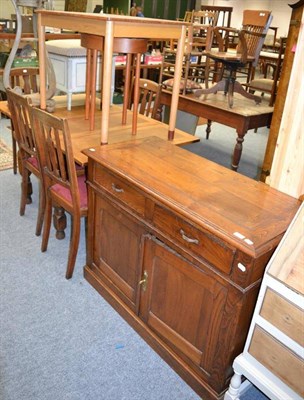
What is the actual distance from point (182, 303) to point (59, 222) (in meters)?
1.31

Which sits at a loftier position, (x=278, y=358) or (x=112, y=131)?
(x=112, y=131)

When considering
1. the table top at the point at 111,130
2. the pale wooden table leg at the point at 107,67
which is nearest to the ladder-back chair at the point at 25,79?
the table top at the point at 111,130

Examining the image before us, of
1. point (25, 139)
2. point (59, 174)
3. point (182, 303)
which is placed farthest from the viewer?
point (25, 139)

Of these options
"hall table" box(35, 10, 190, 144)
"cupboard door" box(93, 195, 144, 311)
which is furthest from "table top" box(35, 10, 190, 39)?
"cupboard door" box(93, 195, 144, 311)

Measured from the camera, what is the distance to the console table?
132 centimetres

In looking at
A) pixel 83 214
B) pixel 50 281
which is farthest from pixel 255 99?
pixel 50 281

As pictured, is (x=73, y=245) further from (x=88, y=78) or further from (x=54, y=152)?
(x=88, y=78)

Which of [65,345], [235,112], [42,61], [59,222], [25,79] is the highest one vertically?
[42,61]

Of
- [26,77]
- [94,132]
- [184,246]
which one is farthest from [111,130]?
[184,246]

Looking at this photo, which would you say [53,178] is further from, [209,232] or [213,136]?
[213,136]

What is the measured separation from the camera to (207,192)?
156cm

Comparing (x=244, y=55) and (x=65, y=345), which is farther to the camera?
(x=244, y=55)

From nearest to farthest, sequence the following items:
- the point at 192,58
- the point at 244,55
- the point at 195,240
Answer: the point at 195,240, the point at 244,55, the point at 192,58

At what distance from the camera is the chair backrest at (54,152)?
1.91m
